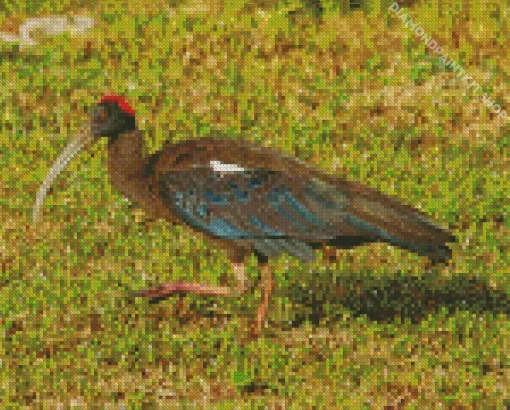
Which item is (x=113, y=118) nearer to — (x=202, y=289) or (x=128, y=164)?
(x=128, y=164)

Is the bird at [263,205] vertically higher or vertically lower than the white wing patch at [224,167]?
lower

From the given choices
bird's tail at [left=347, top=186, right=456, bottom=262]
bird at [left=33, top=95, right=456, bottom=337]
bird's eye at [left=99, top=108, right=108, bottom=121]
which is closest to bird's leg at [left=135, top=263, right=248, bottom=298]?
bird at [left=33, top=95, right=456, bottom=337]

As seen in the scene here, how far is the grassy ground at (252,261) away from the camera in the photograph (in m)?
8.91

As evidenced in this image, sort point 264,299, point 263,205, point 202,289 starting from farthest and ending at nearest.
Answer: point 202,289, point 264,299, point 263,205

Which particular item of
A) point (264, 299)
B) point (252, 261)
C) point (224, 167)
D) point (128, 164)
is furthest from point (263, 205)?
point (252, 261)

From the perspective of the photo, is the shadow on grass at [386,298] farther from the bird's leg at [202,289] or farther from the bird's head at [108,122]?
the bird's head at [108,122]

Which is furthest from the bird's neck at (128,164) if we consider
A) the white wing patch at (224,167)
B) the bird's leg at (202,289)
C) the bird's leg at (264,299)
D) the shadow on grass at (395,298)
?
the shadow on grass at (395,298)

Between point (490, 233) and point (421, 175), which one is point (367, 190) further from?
point (421, 175)

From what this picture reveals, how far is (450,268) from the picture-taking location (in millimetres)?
10336

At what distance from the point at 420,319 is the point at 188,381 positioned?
5.87 feet

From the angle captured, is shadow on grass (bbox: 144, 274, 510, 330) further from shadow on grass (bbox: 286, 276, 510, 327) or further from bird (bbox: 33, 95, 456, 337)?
bird (bbox: 33, 95, 456, 337)

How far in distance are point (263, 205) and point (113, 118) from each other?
4.55 ft

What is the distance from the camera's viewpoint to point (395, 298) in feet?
32.6

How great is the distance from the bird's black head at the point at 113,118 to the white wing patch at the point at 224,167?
83 centimetres
